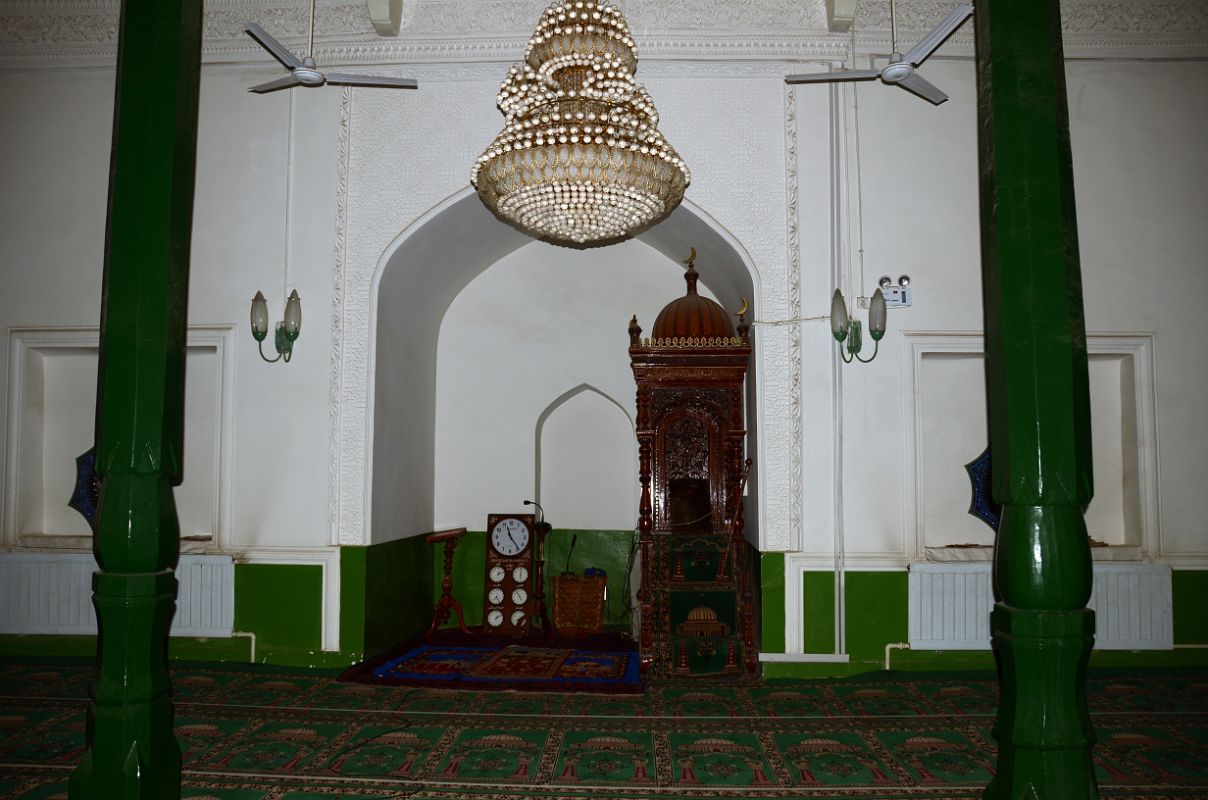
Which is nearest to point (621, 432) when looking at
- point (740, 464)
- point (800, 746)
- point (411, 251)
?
point (740, 464)

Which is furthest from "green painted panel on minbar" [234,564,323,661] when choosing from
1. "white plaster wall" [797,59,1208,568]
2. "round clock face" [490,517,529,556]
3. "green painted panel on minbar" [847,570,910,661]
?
"green painted panel on minbar" [847,570,910,661]

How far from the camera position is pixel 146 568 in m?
2.39

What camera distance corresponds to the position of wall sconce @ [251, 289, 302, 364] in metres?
5.27

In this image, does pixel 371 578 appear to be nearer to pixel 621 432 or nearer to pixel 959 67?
pixel 621 432

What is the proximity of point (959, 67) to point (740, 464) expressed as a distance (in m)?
3.21

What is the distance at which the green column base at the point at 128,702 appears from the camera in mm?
2307

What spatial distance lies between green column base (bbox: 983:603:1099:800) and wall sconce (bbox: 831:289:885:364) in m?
3.11

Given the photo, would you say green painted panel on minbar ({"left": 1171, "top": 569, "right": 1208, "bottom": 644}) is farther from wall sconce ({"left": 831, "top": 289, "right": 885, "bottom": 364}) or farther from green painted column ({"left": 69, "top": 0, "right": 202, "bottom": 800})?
green painted column ({"left": 69, "top": 0, "right": 202, "bottom": 800})

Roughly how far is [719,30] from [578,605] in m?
4.60

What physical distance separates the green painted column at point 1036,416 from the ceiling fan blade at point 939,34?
2216 mm

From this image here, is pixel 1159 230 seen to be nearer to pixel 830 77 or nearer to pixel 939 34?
pixel 939 34

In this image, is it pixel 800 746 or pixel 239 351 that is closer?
pixel 800 746

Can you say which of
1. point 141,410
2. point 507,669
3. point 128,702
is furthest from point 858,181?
point 128,702

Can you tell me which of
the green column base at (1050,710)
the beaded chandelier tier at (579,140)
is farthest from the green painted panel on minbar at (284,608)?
the green column base at (1050,710)
